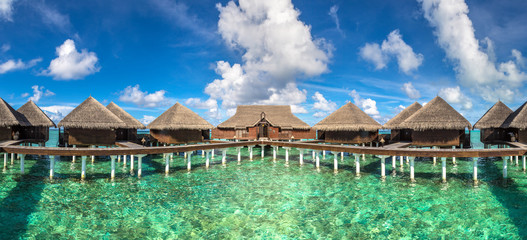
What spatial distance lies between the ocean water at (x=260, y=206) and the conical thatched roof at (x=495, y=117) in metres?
6.13

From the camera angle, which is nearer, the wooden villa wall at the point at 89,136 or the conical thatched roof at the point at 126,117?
the wooden villa wall at the point at 89,136

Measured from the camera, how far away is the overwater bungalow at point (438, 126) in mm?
21547

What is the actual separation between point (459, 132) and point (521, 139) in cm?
467

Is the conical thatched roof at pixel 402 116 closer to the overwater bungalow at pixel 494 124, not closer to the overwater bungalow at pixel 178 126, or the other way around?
the overwater bungalow at pixel 494 124

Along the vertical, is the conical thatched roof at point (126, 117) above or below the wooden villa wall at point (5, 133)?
above

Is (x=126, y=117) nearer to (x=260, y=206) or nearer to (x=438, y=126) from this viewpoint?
(x=260, y=206)

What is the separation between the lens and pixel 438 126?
845 inches

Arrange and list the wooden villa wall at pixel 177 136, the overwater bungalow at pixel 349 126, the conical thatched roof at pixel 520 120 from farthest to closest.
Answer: the overwater bungalow at pixel 349 126
the wooden villa wall at pixel 177 136
the conical thatched roof at pixel 520 120

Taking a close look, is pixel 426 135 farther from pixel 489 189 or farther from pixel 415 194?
pixel 415 194

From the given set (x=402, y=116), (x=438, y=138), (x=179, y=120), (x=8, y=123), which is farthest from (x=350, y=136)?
(x=8, y=123)

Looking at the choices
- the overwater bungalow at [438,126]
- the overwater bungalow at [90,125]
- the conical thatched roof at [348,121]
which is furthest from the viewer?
the conical thatched roof at [348,121]

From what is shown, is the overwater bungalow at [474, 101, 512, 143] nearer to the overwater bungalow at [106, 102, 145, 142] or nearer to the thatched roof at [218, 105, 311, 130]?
the thatched roof at [218, 105, 311, 130]

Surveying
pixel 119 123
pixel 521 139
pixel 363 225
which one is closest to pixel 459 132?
pixel 521 139

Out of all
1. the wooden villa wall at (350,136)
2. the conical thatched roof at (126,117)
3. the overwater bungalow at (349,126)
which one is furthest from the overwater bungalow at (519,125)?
the conical thatched roof at (126,117)
